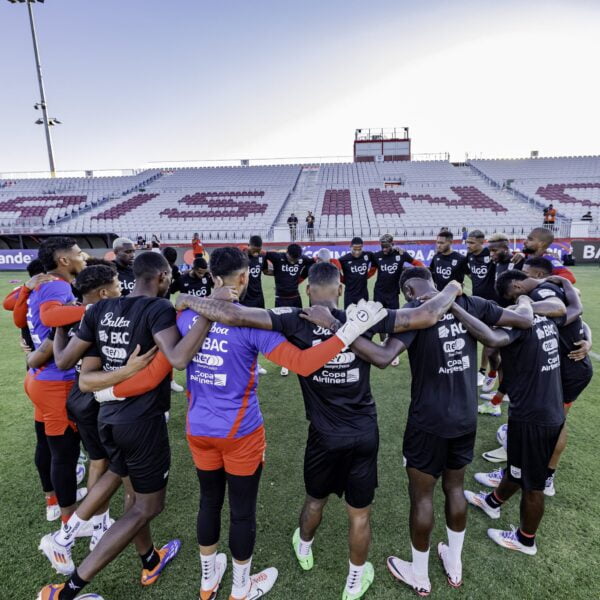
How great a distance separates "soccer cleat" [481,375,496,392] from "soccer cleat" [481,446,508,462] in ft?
6.16

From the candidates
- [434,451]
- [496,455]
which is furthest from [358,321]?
[496,455]

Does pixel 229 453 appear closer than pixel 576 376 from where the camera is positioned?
Yes

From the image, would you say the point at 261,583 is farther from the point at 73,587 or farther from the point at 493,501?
the point at 493,501

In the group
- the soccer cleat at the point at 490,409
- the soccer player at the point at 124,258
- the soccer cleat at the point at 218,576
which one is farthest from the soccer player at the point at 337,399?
the soccer player at the point at 124,258

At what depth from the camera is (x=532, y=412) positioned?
3006 millimetres

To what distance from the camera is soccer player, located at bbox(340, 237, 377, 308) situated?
807 centimetres

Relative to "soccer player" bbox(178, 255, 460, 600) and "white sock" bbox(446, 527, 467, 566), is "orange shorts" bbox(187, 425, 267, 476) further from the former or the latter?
"white sock" bbox(446, 527, 467, 566)

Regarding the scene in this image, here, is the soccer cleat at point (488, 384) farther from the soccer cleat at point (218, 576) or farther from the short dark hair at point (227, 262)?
the short dark hair at point (227, 262)

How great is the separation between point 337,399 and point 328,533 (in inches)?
63.7

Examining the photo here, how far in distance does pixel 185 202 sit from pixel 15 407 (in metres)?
→ 28.3

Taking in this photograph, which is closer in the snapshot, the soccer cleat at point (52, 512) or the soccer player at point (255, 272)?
the soccer cleat at point (52, 512)

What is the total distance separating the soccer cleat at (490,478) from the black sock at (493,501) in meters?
0.41

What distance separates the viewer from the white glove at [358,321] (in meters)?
2.26

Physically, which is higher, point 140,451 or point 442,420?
point 442,420
